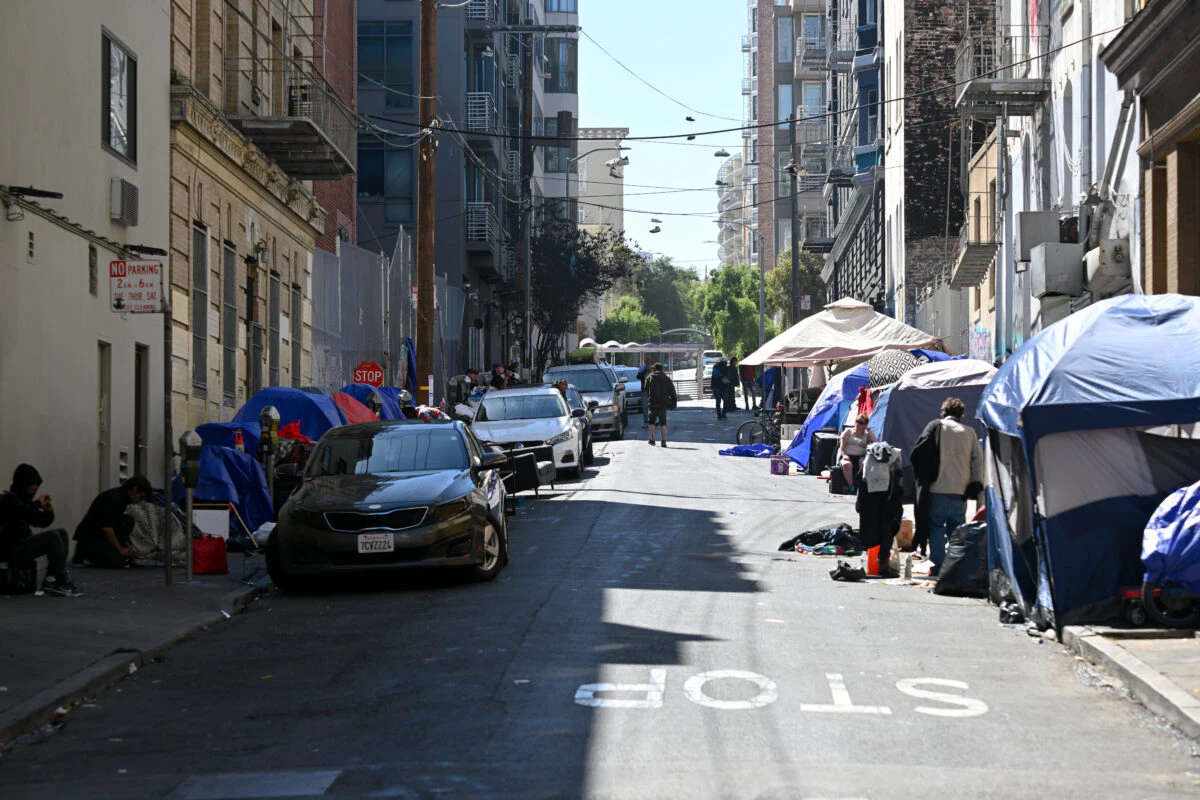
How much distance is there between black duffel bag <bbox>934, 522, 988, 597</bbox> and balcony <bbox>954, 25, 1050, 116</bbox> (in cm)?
1354

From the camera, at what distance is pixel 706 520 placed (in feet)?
68.3

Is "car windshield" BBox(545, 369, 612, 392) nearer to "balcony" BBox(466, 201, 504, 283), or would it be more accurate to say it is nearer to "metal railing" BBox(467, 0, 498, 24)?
"balcony" BBox(466, 201, 504, 283)

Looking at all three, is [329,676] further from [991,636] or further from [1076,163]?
[1076,163]

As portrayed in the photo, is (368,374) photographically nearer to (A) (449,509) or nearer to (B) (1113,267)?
(B) (1113,267)

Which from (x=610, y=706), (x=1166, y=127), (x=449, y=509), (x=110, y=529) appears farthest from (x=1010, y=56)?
(x=610, y=706)

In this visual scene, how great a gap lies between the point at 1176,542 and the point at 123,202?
42.7ft

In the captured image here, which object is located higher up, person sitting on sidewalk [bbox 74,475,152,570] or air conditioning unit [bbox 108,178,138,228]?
air conditioning unit [bbox 108,178,138,228]

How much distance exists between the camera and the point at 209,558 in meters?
15.2

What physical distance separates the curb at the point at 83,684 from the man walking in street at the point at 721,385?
3763 centimetres

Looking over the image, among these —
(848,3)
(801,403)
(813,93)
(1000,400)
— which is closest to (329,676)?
(1000,400)

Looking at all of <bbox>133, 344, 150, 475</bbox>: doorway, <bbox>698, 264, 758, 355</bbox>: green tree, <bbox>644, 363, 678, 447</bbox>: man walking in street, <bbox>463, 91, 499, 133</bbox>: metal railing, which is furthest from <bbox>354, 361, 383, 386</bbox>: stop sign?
<bbox>698, 264, 758, 355</bbox>: green tree

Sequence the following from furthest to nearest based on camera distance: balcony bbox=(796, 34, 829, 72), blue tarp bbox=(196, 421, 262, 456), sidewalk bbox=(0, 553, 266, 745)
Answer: balcony bbox=(796, 34, 829, 72)
blue tarp bbox=(196, 421, 262, 456)
sidewalk bbox=(0, 553, 266, 745)

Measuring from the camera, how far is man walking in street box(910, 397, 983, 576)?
15.0 metres

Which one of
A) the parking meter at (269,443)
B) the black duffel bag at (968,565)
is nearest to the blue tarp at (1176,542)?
the black duffel bag at (968,565)
